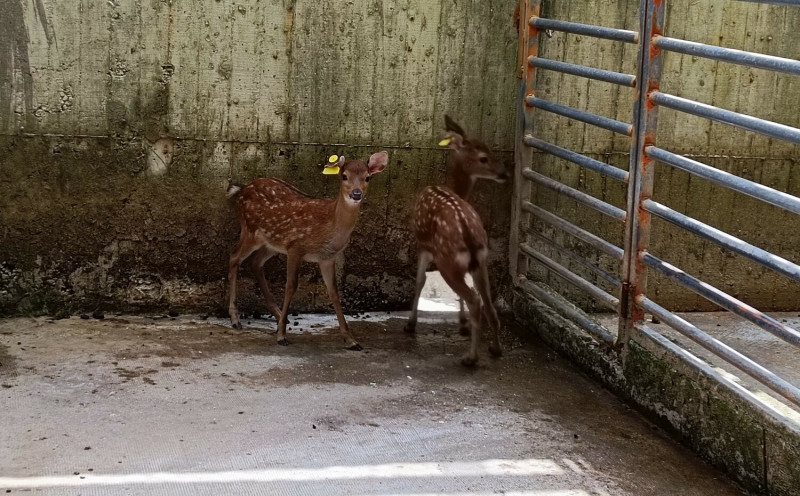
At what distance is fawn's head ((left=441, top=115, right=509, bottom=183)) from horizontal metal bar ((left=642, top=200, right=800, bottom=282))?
146cm

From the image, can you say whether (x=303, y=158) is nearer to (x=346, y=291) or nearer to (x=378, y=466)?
(x=346, y=291)

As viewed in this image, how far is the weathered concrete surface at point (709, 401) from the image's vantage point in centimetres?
398

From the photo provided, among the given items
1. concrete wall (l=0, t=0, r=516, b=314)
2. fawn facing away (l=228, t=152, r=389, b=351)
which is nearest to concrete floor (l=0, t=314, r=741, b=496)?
fawn facing away (l=228, t=152, r=389, b=351)

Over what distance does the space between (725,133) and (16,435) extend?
4573mm

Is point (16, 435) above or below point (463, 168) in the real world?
below

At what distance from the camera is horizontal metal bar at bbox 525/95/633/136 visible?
5.03 metres

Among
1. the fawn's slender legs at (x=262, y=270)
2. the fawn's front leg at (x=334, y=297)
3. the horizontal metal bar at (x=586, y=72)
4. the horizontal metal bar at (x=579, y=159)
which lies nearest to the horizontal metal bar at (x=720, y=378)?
the horizontal metal bar at (x=579, y=159)

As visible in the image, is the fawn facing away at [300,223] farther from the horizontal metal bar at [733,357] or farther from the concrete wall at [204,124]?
the horizontal metal bar at [733,357]

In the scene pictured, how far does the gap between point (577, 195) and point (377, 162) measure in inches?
43.8

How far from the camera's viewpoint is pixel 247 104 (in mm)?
6082

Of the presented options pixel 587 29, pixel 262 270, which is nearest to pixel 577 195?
pixel 587 29

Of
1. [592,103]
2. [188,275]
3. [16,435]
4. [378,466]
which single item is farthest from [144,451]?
[592,103]

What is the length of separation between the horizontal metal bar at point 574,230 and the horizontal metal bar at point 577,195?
148 millimetres

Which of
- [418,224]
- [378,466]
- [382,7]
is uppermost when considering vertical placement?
[382,7]
